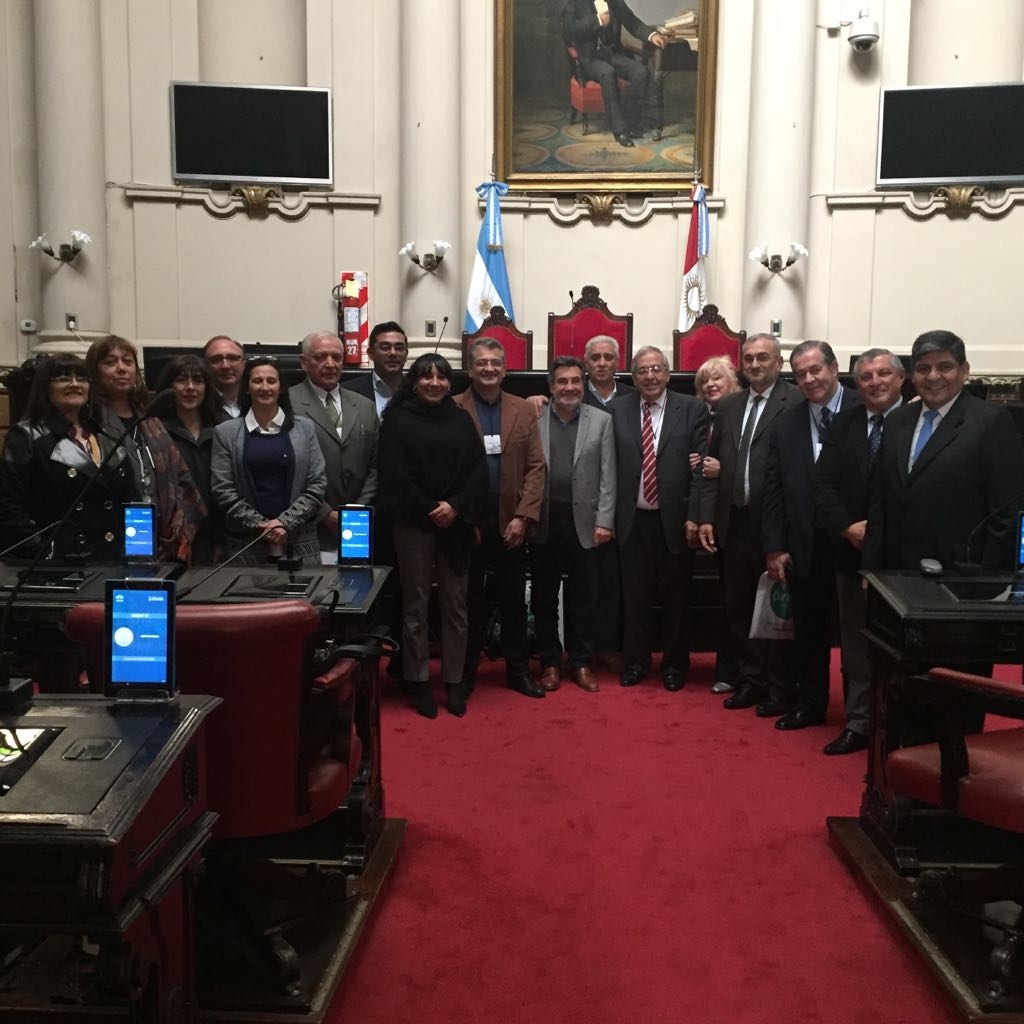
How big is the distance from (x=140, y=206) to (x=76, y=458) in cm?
528

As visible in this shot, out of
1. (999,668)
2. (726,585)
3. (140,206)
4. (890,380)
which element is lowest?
(999,668)

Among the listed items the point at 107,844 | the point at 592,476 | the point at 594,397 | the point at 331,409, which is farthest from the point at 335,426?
the point at 107,844

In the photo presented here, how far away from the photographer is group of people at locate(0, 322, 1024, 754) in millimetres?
3572

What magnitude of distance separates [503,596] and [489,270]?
416 centimetres

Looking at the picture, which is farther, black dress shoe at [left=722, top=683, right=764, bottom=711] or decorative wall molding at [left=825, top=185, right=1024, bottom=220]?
decorative wall molding at [left=825, top=185, right=1024, bottom=220]

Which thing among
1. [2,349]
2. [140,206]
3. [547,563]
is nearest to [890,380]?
[547,563]

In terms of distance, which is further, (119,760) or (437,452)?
(437,452)

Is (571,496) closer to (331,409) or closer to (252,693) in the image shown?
(331,409)

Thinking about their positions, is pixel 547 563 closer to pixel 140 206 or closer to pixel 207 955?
pixel 207 955

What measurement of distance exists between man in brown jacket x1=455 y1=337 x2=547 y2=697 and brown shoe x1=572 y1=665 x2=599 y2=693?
240 millimetres

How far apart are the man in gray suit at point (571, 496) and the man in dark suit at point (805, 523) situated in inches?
31.7

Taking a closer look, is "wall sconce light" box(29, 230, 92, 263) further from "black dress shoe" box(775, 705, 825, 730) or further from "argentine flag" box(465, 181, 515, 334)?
"black dress shoe" box(775, 705, 825, 730)

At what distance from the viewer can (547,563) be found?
4805 millimetres

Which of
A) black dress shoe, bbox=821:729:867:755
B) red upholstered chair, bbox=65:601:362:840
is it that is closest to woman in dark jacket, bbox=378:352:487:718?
black dress shoe, bbox=821:729:867:755
